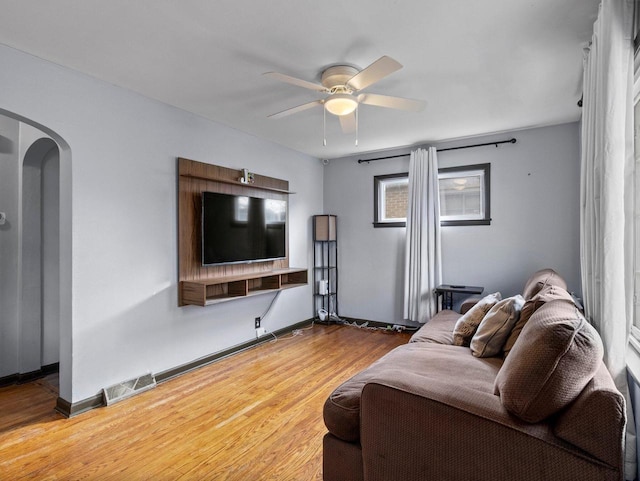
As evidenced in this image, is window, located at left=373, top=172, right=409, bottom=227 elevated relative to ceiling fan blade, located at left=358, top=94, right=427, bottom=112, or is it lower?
lower

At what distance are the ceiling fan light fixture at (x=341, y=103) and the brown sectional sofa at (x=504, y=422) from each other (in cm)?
181

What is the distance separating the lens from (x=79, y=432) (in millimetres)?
2281

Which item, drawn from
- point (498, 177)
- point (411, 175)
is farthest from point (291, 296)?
point (498, 177)

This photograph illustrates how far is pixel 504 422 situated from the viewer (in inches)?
47.9

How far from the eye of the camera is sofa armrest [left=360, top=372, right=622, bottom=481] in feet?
3.74

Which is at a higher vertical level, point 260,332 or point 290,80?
point 290,80

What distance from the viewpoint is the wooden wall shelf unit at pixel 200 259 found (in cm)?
327

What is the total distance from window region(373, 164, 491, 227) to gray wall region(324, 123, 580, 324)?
0.08 metres

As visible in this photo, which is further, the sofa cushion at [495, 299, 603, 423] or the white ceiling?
the white ceiling

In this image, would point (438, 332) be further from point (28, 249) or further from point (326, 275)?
point (28, 249)

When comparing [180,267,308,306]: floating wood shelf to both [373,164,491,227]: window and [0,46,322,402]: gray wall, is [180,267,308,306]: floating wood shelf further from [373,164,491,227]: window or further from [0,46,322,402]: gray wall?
[373,164,491,227]: window

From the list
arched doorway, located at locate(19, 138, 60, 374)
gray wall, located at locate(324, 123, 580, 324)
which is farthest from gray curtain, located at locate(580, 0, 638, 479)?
arched doorway, located at locate(19, 138, 60, 374)

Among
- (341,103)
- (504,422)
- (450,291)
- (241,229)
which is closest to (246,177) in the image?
(241,229)

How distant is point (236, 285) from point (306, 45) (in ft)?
7.73
